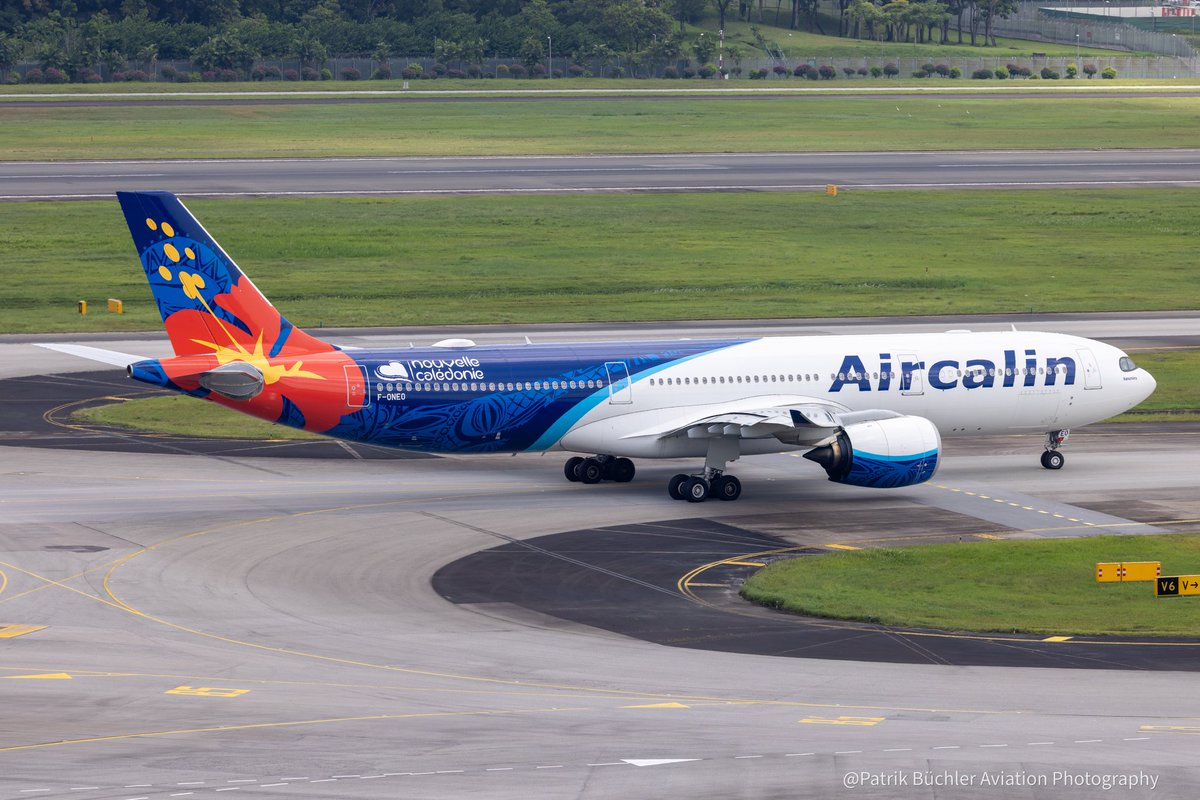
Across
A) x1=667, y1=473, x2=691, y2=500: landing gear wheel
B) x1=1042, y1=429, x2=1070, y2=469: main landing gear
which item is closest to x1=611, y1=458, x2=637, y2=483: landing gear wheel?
x1=667, y1=473, x2=691, y2=500: landing gear wheel

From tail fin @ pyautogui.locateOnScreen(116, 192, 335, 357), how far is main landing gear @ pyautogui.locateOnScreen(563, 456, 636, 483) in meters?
10.2

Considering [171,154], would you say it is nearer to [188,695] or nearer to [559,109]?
[559,109]

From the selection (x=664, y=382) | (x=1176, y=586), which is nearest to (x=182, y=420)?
(x=664, y=382)

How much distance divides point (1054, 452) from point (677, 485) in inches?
543

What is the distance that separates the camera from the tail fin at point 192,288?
46031mm

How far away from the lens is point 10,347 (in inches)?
2889

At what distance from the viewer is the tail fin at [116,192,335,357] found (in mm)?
46031

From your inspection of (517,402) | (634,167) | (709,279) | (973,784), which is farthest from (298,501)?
(634,167)

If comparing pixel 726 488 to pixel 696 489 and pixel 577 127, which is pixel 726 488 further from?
pixel 577 127

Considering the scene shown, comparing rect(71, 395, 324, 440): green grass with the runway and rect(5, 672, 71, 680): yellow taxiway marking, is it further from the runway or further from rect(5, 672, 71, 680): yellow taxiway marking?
rect(5, 672, 71, 680): yellow taxiway marking

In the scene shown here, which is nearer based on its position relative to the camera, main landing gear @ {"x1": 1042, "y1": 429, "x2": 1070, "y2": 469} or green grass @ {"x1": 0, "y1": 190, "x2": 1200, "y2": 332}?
main landing gear @ {"x1": 1042, "y1": 429, "x2": 1070, "y2": 469}

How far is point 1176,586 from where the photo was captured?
119ft

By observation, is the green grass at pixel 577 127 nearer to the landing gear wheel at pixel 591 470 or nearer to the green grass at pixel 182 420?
the green grass at pixel 182 420

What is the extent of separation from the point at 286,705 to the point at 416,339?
47202 mm
